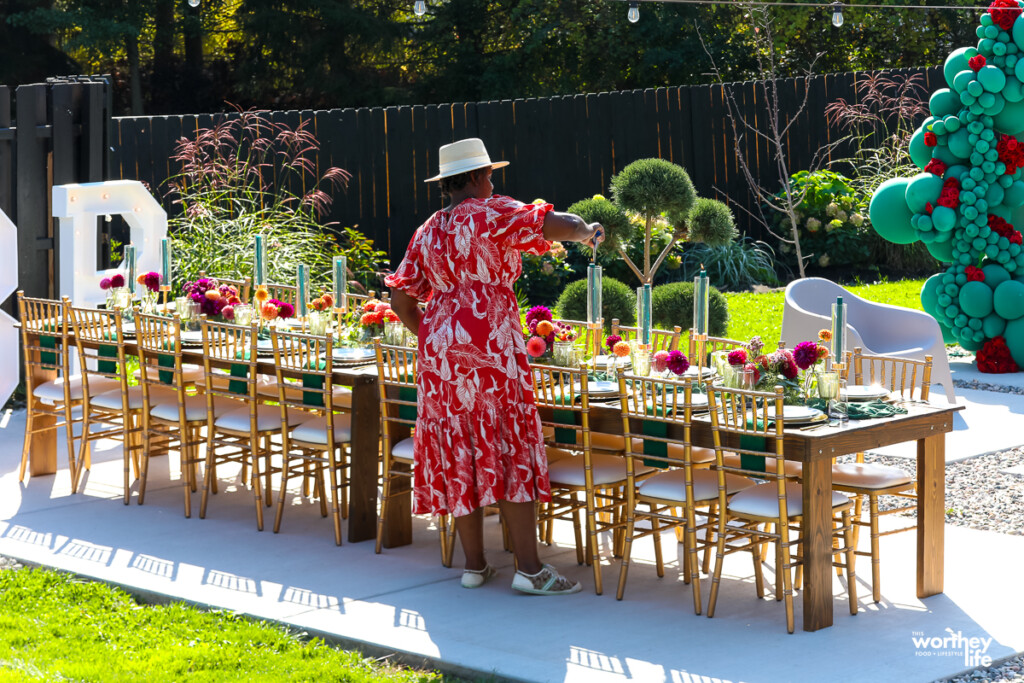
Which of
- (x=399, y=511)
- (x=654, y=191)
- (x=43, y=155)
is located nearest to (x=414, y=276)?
(x=399, y=511)

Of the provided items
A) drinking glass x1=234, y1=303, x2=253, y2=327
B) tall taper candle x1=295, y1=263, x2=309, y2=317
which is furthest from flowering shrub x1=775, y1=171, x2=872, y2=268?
drinking glass x1=234, y1=303, x2=253, y2=327

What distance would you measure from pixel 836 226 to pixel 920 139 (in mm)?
4713

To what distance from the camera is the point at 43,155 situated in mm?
9570

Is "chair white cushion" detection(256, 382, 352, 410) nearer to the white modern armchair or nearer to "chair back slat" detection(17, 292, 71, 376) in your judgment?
"chair back slat" detection(17, 292, 71, 376)

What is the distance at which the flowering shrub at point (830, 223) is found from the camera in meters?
15.0

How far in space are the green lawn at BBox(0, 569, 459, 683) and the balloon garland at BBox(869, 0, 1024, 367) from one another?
678 cm

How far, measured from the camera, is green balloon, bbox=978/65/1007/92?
9523 millimetres

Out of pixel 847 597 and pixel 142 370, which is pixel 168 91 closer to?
pixel 142 370

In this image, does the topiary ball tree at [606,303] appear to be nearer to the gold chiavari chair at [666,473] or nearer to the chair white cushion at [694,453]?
the chair white cushion at [694,453]

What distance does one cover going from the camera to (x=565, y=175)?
15.2 metres

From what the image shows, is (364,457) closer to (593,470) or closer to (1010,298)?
(593,470)

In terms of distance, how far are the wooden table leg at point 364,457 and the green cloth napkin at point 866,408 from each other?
198 cm

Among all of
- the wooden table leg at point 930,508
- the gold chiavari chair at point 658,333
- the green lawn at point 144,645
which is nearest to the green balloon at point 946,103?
the gold chiavari chair at point 658,333

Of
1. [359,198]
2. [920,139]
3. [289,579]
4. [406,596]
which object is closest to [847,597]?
[406,596]
